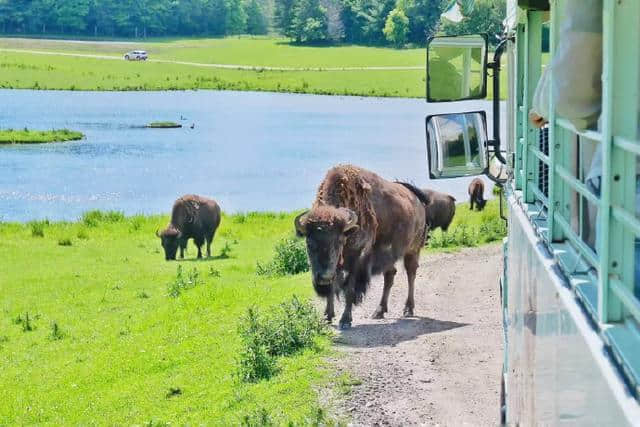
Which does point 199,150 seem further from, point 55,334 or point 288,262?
point 55,334

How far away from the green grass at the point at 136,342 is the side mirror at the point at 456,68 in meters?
2.80

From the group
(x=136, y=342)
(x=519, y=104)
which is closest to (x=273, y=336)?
(x=136, y=342)

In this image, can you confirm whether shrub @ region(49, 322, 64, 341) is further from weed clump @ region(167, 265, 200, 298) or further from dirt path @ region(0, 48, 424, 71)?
dirt path @ region(0, 48, 424, 71)

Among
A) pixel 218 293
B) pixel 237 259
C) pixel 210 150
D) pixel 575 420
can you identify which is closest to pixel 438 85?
pixel 575 420

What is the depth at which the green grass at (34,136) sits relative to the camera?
197ft

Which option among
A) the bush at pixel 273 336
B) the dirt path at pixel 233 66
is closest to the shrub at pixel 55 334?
the bush at pixel 273 336

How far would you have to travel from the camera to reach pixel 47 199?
1612 inches

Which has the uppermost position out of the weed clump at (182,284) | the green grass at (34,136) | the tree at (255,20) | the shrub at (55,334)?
the tree at (255,20)

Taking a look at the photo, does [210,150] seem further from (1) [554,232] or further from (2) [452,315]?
(1) [554,232]

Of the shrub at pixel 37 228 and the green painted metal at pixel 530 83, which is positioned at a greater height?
the green painted metal at pixel 530 83

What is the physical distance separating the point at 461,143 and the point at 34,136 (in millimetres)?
56593

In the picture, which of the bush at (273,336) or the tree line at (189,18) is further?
the tree line at (189,18)

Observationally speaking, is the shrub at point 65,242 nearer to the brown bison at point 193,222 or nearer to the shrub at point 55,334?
the brown bison at point 193,222

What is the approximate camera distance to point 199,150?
195ft
